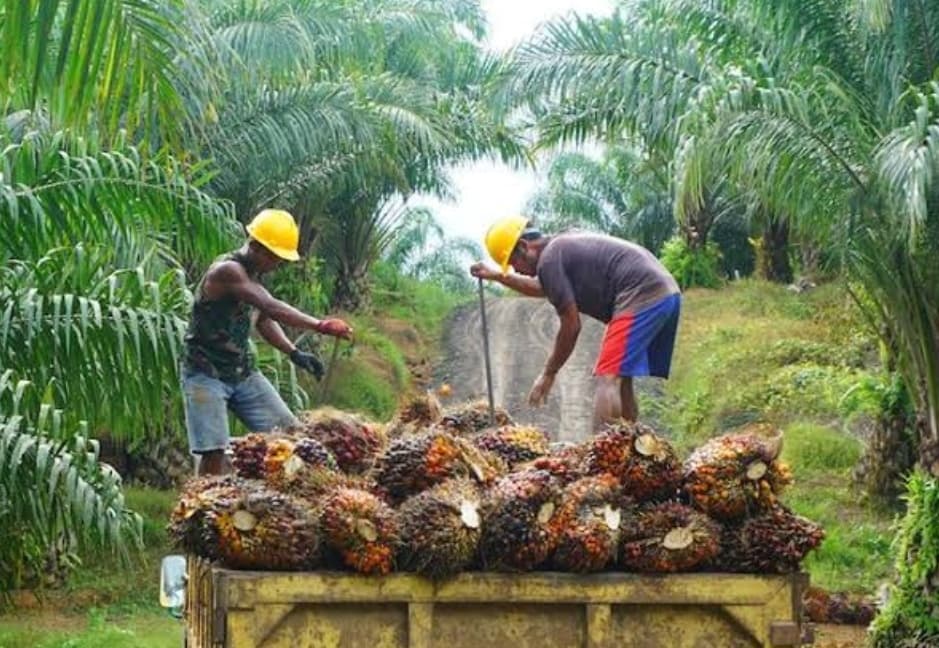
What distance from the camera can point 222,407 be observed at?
8.11 m

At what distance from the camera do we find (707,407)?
2014cm

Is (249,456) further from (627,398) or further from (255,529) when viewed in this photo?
(627,398)

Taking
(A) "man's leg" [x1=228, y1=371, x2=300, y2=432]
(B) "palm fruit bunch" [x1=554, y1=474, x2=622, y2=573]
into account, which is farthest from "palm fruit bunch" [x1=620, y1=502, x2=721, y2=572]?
(A) "man's leg" [x1=228, y1=371, x2=300, y2=432]

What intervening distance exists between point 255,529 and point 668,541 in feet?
3.91

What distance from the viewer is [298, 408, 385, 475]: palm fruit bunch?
6.02 m

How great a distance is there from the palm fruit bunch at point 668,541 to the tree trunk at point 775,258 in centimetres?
2491

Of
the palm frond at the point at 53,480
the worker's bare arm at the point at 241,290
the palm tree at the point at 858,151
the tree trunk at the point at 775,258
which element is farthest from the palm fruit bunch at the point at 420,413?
the tree trunk at the point at 775,258

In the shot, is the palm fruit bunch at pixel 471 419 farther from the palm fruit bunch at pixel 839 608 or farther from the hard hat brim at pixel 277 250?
the palm fruit bunch at pixel 839 608

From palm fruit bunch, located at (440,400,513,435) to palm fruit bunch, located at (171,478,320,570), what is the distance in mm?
1680

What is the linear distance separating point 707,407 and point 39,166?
12.3 meters

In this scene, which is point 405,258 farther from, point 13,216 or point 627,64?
point 13,216

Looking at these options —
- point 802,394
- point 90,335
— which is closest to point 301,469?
point 90,335

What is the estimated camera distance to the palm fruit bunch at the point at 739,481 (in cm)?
521

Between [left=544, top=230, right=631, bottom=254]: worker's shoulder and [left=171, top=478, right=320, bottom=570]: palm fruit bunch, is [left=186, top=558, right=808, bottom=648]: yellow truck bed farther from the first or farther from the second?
[left=544, top=230, right=631, bottom=254]: worker's shoulder
